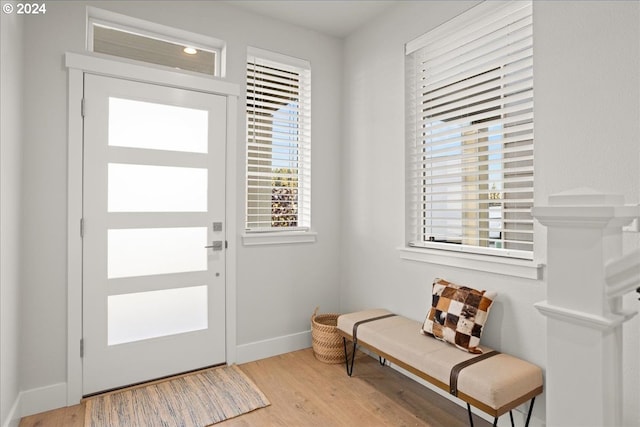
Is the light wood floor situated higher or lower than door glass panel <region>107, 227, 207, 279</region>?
lower

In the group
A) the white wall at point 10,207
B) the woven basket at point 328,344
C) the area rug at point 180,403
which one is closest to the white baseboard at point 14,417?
the white wall at point 10,207

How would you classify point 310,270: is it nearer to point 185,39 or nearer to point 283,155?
point 283,155

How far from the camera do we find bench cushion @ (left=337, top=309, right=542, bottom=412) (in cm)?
172

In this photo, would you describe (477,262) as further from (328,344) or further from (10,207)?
(10,207)

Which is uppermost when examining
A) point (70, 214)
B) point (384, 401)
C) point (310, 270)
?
point (70, 214)

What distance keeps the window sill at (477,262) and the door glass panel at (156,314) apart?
1621 millimetres

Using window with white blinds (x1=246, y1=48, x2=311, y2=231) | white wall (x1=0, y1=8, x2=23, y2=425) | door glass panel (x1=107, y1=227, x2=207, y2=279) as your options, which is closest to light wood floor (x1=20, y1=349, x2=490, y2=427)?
white wall (x1=0, y1=8, x2=23, y2=425)

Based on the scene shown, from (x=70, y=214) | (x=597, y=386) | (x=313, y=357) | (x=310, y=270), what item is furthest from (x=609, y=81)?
(x=70, y=214)

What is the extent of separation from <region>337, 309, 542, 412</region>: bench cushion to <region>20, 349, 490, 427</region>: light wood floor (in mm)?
357

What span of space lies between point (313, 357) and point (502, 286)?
1671mm

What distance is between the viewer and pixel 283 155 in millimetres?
3238

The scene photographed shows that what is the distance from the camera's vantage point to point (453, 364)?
75.5 inches

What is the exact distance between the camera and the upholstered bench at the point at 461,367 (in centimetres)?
172

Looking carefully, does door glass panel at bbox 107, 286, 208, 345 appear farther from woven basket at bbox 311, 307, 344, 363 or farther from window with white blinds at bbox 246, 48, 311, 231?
woven basket at bbox 311, 307, 344, 363
